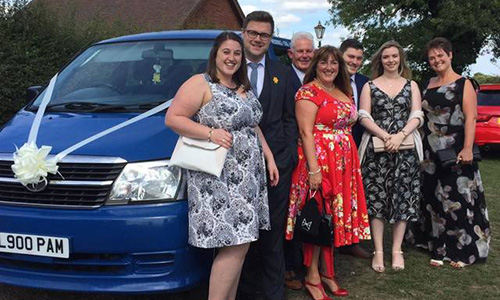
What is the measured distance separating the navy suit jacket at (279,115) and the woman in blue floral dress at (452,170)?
1.65 m

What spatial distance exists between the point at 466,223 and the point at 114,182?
315 centimetres

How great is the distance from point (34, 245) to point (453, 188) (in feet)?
11.2

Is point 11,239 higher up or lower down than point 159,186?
lower down

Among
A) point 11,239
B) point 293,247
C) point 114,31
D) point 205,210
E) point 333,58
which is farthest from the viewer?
point 114,31

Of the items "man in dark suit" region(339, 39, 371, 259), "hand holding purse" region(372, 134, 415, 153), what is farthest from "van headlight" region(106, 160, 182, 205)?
"man in dark suit" region(339, 39, 371, 259)

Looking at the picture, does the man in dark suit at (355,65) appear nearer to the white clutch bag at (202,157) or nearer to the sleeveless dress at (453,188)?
the sleeveless dress at (453,188)

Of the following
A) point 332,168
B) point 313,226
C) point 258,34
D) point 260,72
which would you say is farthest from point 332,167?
point 258,34

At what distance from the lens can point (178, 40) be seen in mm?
4289

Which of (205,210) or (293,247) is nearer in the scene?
(205,210)

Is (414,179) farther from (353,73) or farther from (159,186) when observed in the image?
(159,186)

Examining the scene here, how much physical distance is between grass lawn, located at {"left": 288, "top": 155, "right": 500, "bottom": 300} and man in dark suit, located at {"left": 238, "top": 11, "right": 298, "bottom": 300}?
43 cm

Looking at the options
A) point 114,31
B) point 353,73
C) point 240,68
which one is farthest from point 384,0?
point 240,68

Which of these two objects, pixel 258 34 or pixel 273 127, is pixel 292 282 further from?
pixel 258 34

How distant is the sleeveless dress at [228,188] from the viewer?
2.87m
